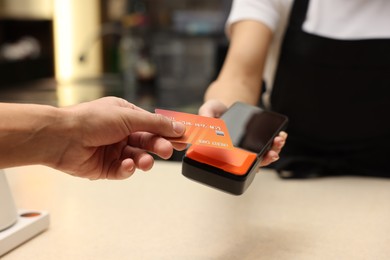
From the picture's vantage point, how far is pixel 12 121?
0.42 m

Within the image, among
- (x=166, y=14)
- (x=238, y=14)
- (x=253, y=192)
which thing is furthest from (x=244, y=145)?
(x=166, y=14)

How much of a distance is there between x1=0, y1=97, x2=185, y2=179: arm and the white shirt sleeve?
0.42m

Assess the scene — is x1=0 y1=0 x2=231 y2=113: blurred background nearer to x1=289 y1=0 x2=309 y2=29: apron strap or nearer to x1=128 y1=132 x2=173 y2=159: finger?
x1=289 y1=0 x2=309 y2=29: apron strap

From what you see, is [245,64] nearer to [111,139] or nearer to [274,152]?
[274,152]

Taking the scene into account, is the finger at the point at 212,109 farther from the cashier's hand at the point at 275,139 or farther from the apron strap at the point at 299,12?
the apron strap at the point at 299,12

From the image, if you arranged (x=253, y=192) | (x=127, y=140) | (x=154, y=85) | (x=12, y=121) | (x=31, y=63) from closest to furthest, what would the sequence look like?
1. (x=12, y=121)
2. (x=127, y=140)
3. (x=253, y=192)
4. (x=154, y=85)
5. (x=31, y=63)

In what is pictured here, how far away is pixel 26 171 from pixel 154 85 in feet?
4.91

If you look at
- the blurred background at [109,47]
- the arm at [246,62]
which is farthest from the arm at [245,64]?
the blurred background at [109,47]

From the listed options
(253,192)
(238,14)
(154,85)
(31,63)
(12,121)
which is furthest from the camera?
(31,63)

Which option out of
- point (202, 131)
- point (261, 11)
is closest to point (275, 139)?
point (202, 131)

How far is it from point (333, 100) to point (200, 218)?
396 mm

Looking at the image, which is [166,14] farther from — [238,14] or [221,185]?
[221,185]

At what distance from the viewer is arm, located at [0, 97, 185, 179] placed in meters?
0.43

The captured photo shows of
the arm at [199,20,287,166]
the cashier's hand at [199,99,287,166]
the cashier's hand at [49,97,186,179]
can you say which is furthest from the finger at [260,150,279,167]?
the arm at [199,20,287,166]
